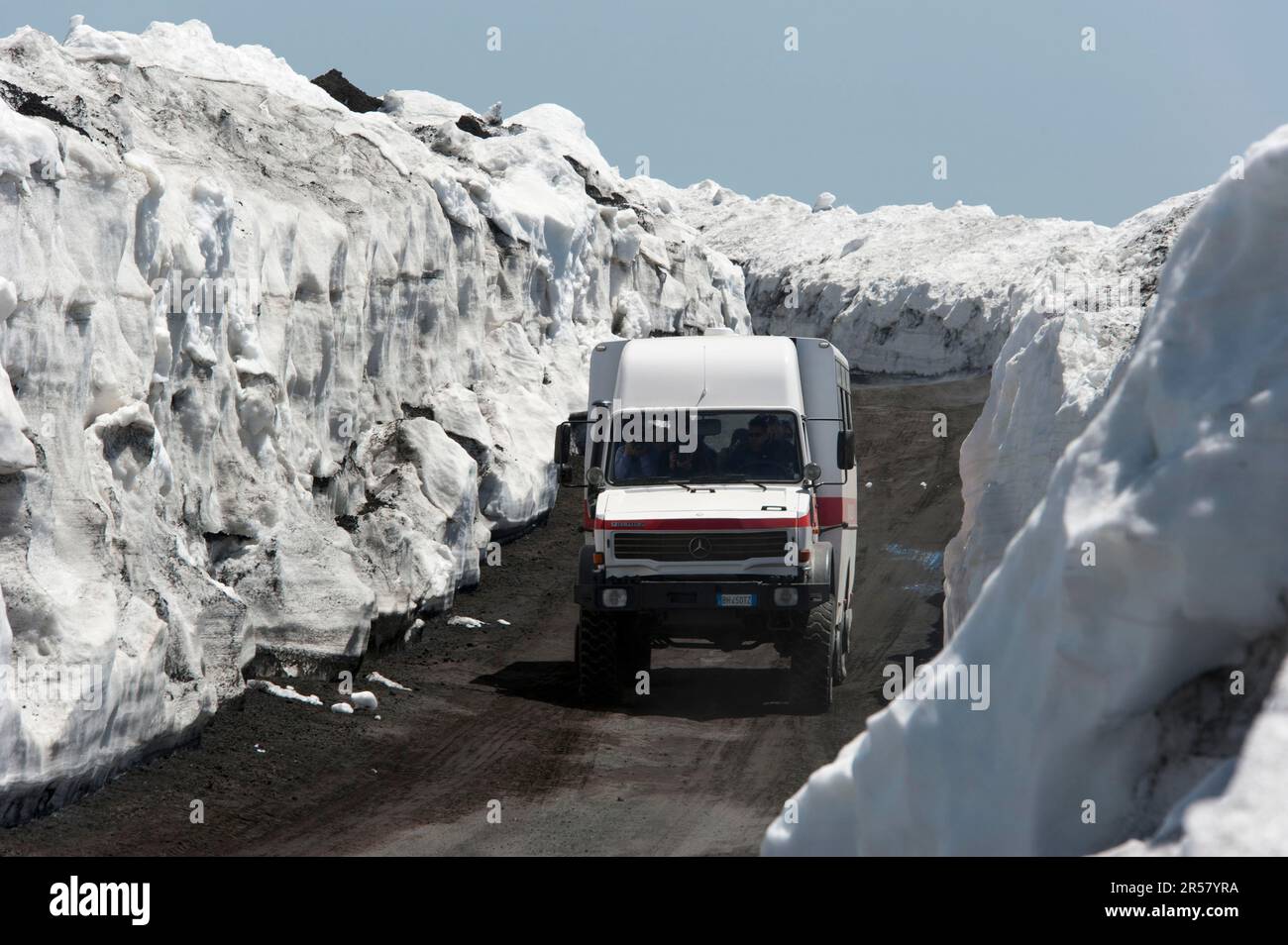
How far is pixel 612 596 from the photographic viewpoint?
13930mm

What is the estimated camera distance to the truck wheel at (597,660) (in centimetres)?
1441

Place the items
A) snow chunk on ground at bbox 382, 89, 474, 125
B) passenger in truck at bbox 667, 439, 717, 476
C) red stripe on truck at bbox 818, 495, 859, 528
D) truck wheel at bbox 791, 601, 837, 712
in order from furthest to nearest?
snow chunk on ground at bbox 382, 89, 474, 125, red stripe on truck at bbox 818, 495, 859, 528, passenger in truck at bbox 667, 439, 717, 476, truck wheel at bbox 791, 601, 837, 712

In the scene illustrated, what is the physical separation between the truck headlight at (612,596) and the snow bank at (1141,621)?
9204mm

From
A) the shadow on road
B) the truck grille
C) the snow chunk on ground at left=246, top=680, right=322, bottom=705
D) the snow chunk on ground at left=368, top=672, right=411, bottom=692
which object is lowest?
the shadow on road

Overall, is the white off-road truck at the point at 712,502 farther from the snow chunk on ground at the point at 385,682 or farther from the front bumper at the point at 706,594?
the snow chunk on ground at the point at 385,682

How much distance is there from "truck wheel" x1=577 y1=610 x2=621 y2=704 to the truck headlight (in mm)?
341

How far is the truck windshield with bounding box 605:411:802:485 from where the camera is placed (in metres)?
14.4

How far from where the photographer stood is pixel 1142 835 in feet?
13.5

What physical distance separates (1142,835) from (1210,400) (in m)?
1.32

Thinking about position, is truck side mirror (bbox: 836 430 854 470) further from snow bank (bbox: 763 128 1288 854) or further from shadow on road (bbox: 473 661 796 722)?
snow bank (bbox: 763 128 1288 854)

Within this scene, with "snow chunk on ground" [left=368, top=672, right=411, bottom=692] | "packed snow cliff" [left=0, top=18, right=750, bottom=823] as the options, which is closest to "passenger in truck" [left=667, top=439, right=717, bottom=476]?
"snow chunk on ground" [left=368, top=672, right=411, bottom=692]

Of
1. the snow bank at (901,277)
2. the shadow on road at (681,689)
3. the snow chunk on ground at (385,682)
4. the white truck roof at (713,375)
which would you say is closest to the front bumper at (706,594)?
the shadow on road at (681,689)

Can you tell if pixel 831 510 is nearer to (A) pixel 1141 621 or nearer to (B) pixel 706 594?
(B) pixel 706 594
